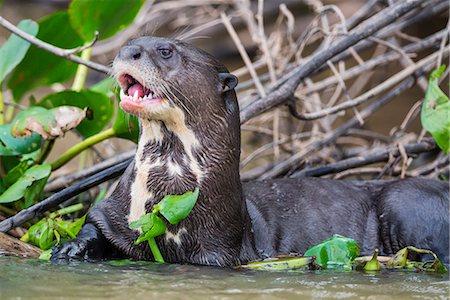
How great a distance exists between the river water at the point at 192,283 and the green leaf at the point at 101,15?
49.1 inches

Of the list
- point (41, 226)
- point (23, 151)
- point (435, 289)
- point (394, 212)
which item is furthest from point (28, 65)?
point (435, 289)

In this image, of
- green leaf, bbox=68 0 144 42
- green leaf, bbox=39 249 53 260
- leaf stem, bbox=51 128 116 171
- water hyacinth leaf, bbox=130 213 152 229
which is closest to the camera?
water hyacinth leaf, bbox=130 213 152 229

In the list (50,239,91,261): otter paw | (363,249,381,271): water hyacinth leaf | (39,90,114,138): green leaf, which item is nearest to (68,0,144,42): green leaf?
(39,90,114,138): green leaf

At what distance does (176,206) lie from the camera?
2703mm

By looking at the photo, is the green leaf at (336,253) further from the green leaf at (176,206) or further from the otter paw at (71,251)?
the otter paw at (71,251)

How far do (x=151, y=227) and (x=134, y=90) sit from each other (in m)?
0.41

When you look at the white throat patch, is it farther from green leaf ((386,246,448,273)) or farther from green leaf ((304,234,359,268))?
green leaf ((386,246,448,273))

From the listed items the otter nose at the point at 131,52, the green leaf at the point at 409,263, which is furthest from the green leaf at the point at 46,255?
the green leaf at the point at 409,263

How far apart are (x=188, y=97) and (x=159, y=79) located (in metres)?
0.13

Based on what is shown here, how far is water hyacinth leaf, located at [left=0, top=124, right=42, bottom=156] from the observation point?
3.27 meters

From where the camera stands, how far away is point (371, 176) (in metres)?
4.40

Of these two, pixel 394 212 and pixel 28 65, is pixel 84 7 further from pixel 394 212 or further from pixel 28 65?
pixel 394 212

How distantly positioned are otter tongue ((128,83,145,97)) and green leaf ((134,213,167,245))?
0.36 meters

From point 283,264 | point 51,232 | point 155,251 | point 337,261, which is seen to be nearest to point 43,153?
point 51,232
